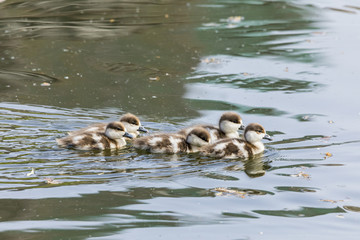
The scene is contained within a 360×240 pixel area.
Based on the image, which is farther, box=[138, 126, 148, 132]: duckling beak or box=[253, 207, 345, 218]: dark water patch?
box=[138, 126, 148, 132]: duckling beak

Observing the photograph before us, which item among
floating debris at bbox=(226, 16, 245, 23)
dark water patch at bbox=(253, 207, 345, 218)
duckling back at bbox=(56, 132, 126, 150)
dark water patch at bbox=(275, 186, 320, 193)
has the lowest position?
dark water patch at bbox=(253, 207, 345, 218)

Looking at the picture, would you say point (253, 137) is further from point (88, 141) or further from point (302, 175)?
point (88, 141)

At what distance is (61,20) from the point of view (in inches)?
457

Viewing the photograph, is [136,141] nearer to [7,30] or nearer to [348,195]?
[348,195]

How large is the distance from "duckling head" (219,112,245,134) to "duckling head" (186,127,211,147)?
375 mm

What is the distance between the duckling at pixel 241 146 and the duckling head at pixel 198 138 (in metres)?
0.06

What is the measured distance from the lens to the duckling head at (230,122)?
266 inches

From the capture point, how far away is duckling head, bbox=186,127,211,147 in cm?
640

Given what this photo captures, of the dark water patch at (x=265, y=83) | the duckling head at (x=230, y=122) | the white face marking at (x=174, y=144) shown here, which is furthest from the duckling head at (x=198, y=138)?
the dark water patch at (x=265, y=83)

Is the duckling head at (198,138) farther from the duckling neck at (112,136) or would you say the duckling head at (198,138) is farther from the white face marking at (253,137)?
the duckling neck at (112,136)

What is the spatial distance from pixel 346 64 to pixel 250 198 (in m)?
4.74

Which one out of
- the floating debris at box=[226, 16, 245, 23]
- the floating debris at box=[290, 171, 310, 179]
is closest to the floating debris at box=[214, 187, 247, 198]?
the floating debris at box=[290, 171, 310, 179]

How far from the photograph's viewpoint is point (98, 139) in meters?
6.42

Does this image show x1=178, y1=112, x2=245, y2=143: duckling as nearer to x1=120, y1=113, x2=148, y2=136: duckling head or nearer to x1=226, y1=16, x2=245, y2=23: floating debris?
x1=120, y1=113, x2=148, y2=136: duckling head
